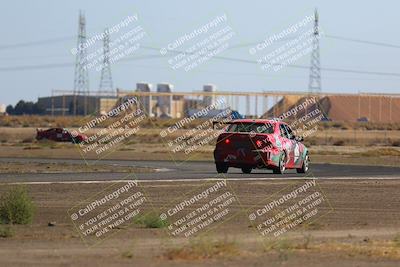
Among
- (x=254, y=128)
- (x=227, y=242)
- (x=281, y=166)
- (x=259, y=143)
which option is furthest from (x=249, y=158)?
(x=227, y=242)

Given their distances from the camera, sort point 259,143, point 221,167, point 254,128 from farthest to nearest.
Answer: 1. point 221,167
2. point 254,128
3. point 259,143

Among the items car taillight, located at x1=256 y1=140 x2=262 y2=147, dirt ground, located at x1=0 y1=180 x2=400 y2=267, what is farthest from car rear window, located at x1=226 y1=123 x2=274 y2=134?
dirt ground, located at x1=0 y1=180 x2=400 y2=267

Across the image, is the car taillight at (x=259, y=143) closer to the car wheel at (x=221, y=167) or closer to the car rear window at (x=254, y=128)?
the car rear window at (x=254, y=128)

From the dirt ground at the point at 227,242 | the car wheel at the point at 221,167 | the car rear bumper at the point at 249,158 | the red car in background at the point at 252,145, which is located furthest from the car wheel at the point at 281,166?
the dirt ground at the point at 227,242

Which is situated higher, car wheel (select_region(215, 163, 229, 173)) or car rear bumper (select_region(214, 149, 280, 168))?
car rear bumper (select_region(214, 149, 280, 168))

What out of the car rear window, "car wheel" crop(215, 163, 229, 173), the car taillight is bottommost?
"car wheel" crop(215, 163, 229, 173)

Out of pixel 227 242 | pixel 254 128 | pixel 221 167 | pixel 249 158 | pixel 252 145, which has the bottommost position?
pixel 221 167

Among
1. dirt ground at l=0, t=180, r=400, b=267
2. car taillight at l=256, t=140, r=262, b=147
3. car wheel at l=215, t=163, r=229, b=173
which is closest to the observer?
dirt ground at l=0, t=180, r=400, b=267

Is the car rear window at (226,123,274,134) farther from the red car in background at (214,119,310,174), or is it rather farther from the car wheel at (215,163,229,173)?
the car wheel at (215,163,229,173)

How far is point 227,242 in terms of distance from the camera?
14516 mm

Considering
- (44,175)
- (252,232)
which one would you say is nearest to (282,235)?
(252,232)

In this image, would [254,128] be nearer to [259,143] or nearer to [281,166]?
[259,143]

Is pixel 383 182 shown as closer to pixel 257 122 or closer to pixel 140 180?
pixel 257 122

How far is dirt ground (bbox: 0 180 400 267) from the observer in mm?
13352
